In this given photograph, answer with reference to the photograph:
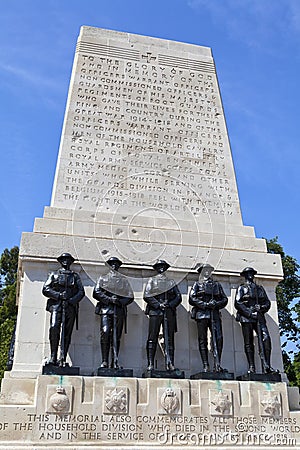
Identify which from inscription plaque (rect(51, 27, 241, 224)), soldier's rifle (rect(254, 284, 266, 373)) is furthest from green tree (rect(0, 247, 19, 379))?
soldier's rifle (rect(254, 284, 266, 373))

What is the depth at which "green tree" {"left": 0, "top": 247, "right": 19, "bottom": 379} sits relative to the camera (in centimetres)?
2426

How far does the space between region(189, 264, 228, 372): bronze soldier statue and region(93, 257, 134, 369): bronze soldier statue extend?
1428 mm

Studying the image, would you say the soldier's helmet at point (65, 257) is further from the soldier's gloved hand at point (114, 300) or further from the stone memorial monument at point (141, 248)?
the soldier's gloved hand at point (114, 300)

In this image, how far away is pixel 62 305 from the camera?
33.9 ft

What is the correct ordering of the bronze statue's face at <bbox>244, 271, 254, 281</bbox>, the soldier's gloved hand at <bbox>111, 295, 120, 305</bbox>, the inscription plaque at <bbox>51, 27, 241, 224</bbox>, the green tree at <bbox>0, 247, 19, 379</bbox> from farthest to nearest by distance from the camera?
the green tree at <bbox>0, 247, 19, 379</bbox>
the inscription plaque at <bbox>51, 27, 241, 224</bbox>
the bronze statue's face at <bbox>244, 271, 254, 281</bbox>
the soldier's gloved hand at <bbox>111, 295, 120, 305</bbox>

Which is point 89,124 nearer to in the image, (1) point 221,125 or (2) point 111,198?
(2) point 111,198

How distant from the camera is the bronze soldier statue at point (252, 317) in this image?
1111cm

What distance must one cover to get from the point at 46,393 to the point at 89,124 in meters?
7.49

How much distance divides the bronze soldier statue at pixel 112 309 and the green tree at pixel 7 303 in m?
12.3

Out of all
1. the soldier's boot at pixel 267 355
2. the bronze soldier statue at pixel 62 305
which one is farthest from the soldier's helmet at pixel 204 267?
the bronze soldier statue at pixel 62 305

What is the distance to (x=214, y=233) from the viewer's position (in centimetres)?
1316

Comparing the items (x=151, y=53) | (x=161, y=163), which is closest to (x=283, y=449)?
Answer: (x=161, y=163)

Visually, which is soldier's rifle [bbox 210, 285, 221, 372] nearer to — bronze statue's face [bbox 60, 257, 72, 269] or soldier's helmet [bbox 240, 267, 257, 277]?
soldier's helmet [bbox 240, 267, 257, 277]

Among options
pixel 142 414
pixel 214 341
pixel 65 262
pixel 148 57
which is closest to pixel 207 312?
pixel 214 341
